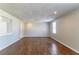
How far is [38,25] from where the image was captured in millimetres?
15000

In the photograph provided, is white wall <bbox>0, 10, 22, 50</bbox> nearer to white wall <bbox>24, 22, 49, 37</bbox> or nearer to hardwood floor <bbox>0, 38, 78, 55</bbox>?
hardwood floor <bbox>0, 38, 78, 55</bbox>

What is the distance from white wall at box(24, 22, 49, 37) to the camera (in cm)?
1491

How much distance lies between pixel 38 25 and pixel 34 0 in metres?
11.7

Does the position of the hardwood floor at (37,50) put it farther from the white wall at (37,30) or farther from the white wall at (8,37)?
the white wall at (37,30)

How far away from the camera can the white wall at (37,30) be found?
587 inches

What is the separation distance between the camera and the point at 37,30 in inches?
591

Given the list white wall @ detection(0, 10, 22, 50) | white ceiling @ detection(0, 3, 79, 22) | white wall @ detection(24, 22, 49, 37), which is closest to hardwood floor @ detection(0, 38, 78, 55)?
white wall @ detection(0, 10, 22, 50)

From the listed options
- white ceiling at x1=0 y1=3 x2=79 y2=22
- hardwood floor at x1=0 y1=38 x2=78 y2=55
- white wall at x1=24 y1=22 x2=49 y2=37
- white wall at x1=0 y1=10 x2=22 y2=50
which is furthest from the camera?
white wall at x1=24 y1=22 x2=49 y2=37

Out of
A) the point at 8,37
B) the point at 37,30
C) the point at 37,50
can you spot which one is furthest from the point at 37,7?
the point at 37,30

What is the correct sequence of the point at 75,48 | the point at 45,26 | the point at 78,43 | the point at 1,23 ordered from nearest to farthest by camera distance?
the point at 78,43, the point at 75,48, the point at 1,23, the point at 45,26

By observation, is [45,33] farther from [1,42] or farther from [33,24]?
[1,42]

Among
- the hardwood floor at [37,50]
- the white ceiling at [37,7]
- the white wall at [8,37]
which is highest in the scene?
the white ceiling at [37,7]

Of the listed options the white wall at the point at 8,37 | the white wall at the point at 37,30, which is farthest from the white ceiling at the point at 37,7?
the white wall at the point at 37,30
